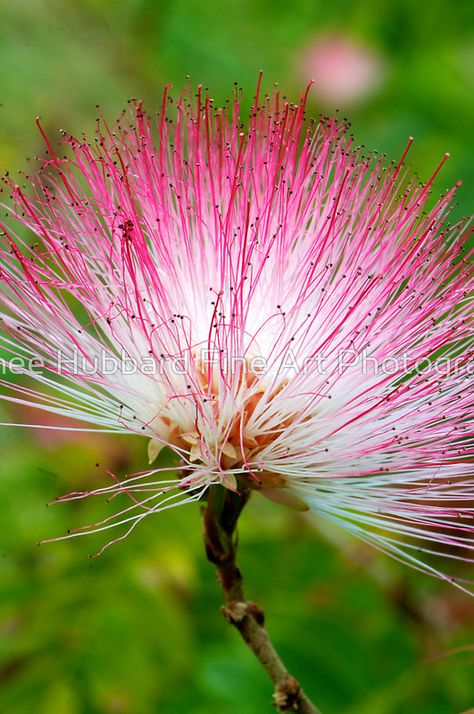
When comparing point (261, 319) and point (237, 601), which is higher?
point (261, 319)

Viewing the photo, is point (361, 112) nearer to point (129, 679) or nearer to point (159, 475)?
point (159, 475)

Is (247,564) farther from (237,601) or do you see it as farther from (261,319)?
(261,319)

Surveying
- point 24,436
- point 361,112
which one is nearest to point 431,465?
point 24,436

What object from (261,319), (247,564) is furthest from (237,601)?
(247,564)

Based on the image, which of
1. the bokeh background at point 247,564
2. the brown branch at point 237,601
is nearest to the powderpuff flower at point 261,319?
the brown branch at point 237,601

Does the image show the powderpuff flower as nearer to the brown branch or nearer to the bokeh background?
the brown branch

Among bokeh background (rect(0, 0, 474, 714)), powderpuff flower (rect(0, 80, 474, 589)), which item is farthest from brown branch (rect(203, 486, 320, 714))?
bokeh background (rect(0, 0, 474, 714))
